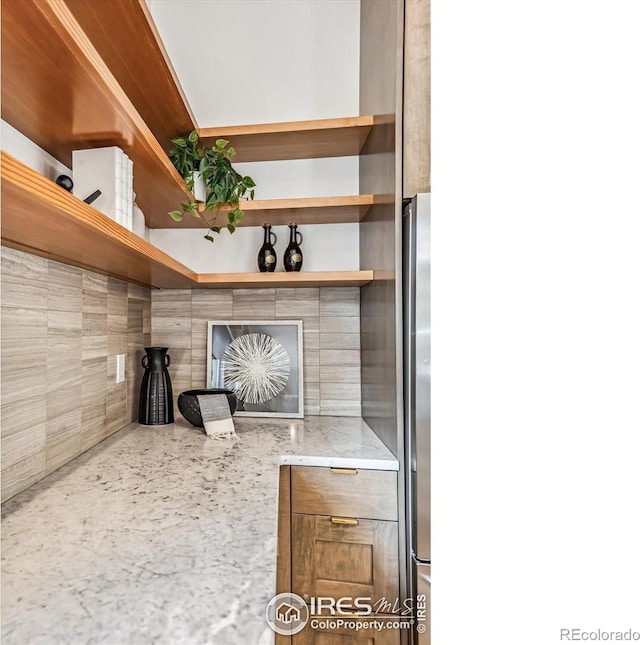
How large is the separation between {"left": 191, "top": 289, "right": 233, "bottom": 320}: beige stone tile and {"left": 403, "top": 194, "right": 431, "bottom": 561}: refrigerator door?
1038mm

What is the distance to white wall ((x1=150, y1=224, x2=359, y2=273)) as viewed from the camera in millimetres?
1858

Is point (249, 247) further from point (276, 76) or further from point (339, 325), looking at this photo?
point (276, 76)

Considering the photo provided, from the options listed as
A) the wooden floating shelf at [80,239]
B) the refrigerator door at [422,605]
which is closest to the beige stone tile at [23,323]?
the wooden floating shelf at [80,239]

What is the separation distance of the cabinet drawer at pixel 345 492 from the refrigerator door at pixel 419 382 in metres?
0.09

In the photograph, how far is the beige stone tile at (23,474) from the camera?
933mm

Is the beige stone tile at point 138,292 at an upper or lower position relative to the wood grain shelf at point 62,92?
lower

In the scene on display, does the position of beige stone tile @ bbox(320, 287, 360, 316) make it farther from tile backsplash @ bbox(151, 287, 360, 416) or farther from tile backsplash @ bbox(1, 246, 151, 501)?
tile backsplash @ bbox(1, 246, 151, 501)

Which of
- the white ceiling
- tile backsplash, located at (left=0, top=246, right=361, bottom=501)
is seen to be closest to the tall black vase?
tile backsplash, located at (left=0, top=246, right=361, bottom=501)

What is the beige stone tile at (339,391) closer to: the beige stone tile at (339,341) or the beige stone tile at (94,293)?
the beige stone tile at (339,341)

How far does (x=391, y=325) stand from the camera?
1.28 m
